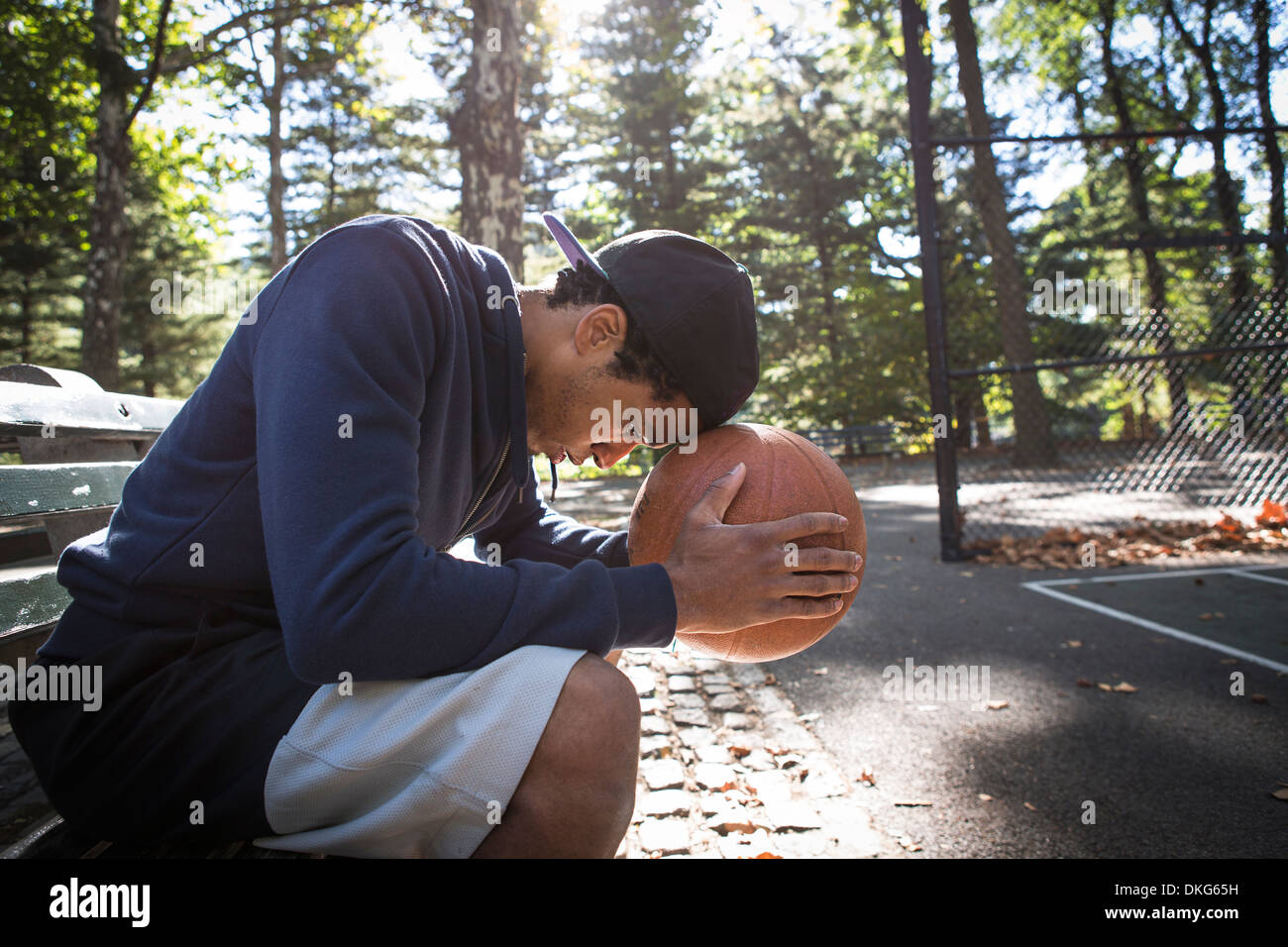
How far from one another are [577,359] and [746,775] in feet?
6.03

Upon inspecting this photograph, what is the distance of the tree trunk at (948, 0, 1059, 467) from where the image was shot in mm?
13516

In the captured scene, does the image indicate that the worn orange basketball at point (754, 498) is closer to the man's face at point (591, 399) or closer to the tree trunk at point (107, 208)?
the man's face at point (591, 399)

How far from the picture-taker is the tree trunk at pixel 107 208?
10.1 meters

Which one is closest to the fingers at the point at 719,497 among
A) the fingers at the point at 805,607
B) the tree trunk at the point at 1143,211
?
the fingers at the point at 805,607

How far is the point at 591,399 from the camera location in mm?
2029

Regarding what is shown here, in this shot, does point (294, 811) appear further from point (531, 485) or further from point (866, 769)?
Answer: point (866, 769)

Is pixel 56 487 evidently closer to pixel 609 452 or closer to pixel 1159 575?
pixel 609 452

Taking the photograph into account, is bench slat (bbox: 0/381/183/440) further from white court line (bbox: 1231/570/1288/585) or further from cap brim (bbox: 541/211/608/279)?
white court line (bbox: 1231/570/1288/585)

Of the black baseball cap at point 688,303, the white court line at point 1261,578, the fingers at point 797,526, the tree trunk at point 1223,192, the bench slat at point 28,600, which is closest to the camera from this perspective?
the fingers at point 797,526

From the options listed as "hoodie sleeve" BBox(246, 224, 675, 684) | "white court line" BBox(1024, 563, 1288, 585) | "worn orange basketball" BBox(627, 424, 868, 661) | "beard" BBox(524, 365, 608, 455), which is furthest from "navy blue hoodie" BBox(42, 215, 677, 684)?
"white court line" BBox(1024, 563, 1288, 585)

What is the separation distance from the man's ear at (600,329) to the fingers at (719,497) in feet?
1.42

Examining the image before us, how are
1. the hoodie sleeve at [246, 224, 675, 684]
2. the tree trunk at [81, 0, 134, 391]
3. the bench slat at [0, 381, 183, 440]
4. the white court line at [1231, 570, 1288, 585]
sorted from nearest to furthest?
the hoodie sleeve at [246, 224, 675, 684] → the bench slat at [0, 381, 183, 440] → the white court line at [1231, 570, 1288, 585] → the tree trunk at [81, 0, 134, 391]

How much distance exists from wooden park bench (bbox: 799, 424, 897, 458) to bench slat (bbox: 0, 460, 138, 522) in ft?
63.5
